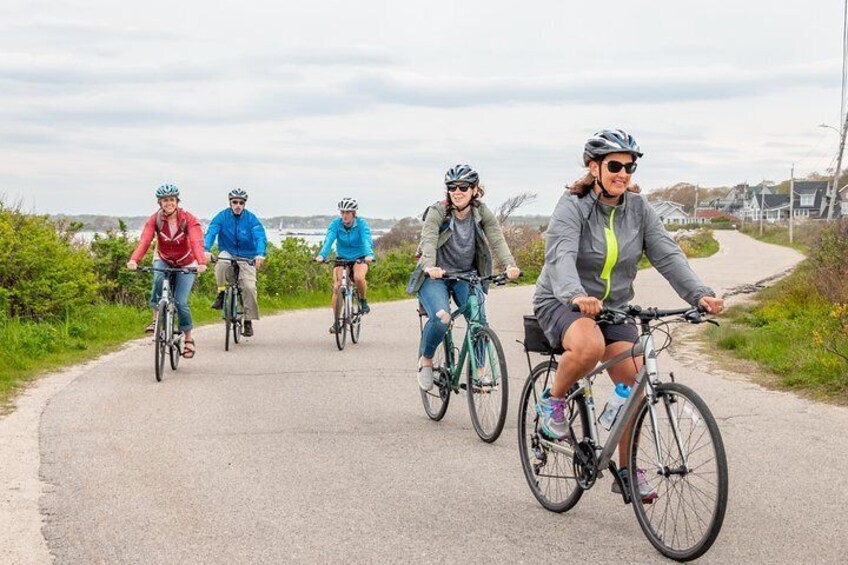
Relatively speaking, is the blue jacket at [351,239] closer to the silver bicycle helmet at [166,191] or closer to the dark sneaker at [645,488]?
the silver bicycle helmet at [166,191]

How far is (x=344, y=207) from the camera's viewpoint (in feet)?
48.9

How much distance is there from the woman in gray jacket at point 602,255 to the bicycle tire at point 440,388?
9.58 feet

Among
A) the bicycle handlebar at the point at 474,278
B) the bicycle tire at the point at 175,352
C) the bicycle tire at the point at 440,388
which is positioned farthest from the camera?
the bicycle tire at the point at 175,352

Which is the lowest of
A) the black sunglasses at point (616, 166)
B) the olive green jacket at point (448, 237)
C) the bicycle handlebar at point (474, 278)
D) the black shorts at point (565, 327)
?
the black shorts at point (565, 327)

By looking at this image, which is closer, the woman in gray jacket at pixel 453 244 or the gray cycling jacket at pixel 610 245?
the gray cycling jacket at pixel 610 245

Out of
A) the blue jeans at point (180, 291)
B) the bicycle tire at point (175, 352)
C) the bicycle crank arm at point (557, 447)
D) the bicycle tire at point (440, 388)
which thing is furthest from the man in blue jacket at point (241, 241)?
the bicycle crank arm at point (557, 447)

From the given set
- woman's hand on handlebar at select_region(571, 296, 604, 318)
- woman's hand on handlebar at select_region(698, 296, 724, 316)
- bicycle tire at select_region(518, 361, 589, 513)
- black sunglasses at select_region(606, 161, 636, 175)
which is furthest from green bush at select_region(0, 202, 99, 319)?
woman's hand on handlebar at select_region(698, 296, 724, 316)

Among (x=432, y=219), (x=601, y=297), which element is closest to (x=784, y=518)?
(x=601, y=297)

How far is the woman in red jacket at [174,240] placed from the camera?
1194cm

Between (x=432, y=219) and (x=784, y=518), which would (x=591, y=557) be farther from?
(x=432, y=219)

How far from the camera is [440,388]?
8.81 metres

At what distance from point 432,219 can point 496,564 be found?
12.8 feet

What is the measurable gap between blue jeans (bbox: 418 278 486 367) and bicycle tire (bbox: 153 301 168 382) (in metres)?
3.57

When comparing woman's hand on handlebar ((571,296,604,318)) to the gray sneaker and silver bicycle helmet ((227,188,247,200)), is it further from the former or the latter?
silver bicycle helmet ((227,188,247,200))
